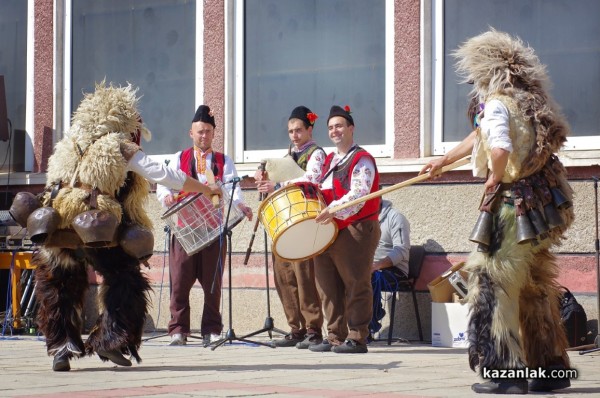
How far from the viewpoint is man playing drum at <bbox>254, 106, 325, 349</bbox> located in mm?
10164

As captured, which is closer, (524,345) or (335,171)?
(524,345)

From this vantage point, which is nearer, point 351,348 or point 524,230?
point 524,230

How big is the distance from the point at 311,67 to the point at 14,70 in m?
4.28

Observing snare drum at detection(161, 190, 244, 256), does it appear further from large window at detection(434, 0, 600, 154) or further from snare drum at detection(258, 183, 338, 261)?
large window at detection(434, 0, 600, 154)

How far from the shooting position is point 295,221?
8.87 metres

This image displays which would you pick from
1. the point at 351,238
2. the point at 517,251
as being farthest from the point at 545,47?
the point at 517,251

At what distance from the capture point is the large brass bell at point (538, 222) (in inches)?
253

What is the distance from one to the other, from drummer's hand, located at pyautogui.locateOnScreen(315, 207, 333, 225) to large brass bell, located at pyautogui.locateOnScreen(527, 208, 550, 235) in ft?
8.71

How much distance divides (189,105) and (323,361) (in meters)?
5.35

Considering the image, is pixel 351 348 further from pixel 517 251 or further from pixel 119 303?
pixel 517 251

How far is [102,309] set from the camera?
7.98 meters

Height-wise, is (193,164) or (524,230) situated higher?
(193,164)

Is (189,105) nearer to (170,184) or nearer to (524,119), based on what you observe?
(170,184)

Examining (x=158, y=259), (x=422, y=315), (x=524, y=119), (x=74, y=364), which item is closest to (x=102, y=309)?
(x=74, y=364)
